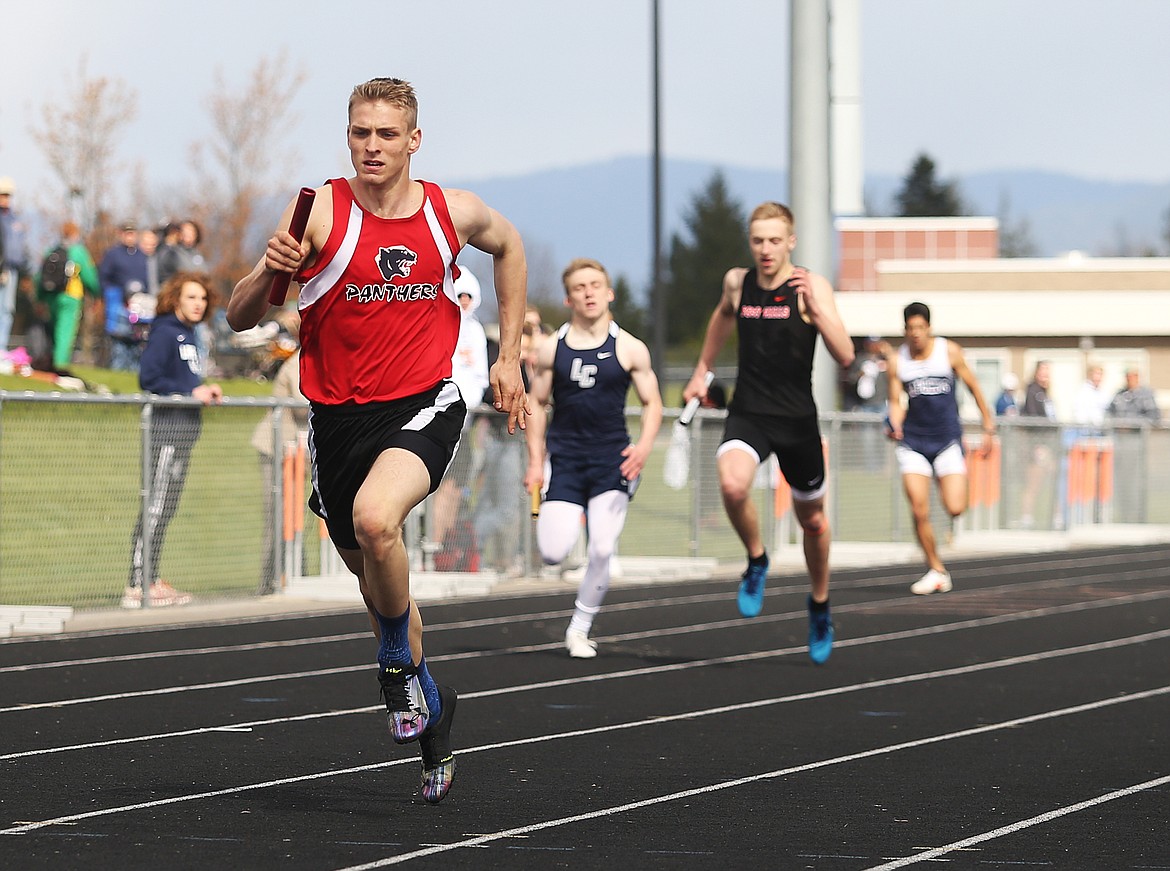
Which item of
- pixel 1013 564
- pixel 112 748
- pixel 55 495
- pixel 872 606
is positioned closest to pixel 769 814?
pixel 112 748

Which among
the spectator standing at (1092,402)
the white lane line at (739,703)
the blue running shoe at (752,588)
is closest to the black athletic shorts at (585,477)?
the blue running shoe at (752,588)

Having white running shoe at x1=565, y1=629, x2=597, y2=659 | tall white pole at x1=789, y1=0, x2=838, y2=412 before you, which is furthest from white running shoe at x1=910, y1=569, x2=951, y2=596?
white running shoe at x1=565, y1=629, x2=597, y2=659

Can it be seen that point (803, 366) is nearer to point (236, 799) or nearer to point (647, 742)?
point (647, 742)

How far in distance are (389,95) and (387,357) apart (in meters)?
0.81

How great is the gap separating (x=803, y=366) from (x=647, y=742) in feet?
11.0

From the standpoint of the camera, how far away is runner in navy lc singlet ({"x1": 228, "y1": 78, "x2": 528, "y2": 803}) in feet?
20.8

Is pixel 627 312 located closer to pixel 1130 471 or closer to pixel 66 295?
pixel 1130 471

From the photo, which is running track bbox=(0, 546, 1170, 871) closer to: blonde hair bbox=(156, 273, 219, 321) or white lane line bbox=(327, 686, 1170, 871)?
white lane line bbox=(327, 686, 1170, 871)

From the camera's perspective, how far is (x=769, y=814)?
640cm

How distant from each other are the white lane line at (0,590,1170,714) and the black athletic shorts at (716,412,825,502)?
1.15 meters

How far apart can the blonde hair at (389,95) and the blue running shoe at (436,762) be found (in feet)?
6.11

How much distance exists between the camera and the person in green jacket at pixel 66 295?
24.2 meters

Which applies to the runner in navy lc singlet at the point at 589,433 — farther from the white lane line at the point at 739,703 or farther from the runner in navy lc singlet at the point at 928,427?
the runner in navy lc singlet at the point at 928,427

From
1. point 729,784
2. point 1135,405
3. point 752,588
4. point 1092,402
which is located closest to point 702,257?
point 1135,405
